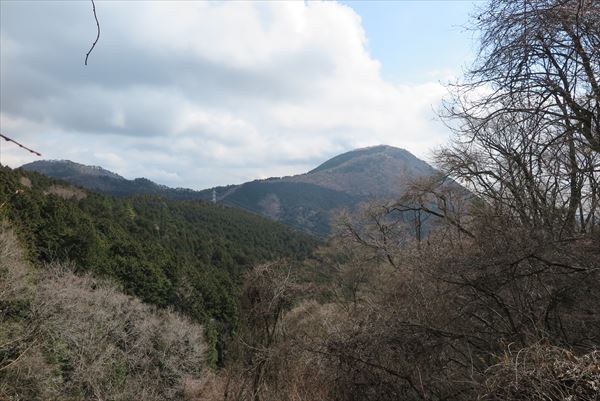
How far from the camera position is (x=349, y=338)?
5.14 m

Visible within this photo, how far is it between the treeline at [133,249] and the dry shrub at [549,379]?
1576 cm

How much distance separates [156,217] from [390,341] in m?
68.5

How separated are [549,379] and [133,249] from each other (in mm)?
42159

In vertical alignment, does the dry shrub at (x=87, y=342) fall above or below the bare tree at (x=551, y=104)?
below

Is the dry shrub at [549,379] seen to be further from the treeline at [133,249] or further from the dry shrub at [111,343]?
Result: the dry shrub at [111,343]

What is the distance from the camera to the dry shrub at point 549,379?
97.4 inches

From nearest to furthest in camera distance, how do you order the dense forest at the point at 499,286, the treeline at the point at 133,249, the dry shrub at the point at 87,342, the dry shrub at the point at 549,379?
the dry shrub at the point at 549,379, the dense forest at the point at 499,286, the dry shrub at the point at 87,342, the treeline at the point at 133,249

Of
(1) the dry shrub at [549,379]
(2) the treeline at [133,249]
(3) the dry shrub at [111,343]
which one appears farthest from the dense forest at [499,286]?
(3) the dry shrub at [111,343]

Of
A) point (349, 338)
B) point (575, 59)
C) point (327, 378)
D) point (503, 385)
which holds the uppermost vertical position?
point (575, 59)

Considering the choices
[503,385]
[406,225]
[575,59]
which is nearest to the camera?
[503,385]

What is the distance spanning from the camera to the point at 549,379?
260 cm

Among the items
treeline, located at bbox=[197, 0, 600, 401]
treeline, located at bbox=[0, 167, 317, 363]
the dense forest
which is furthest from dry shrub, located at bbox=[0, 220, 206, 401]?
treeline, located at bbox=[197, 0, 600, 401]

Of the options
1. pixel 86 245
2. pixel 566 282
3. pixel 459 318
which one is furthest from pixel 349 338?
pixel 86 245

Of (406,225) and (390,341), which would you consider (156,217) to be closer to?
(406,225)
